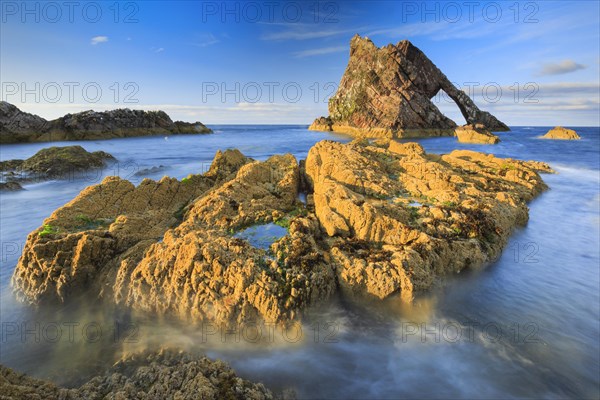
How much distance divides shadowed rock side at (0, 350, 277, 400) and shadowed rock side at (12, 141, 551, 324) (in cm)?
149

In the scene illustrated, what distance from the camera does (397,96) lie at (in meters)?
80.6

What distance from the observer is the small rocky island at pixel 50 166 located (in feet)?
73.0

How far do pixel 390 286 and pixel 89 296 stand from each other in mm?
6855

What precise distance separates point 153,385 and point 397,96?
8545 centimetres

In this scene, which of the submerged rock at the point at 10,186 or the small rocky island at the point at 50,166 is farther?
the small rocky island at the point at 50,166

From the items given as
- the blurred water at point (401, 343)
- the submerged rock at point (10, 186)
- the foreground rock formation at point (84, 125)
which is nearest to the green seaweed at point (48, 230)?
the blurred water at point (401, 343)

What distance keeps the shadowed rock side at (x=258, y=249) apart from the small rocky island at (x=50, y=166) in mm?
15615

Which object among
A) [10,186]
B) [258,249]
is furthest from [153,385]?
[10,186]

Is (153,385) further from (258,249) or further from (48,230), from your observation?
(48,230)

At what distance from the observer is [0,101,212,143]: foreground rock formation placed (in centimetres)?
5722

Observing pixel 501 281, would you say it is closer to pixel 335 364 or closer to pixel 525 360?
pixel 525 360

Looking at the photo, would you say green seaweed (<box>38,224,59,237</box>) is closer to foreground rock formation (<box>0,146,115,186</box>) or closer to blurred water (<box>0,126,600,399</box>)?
blurred water (<box>0,126,600,399</box>)

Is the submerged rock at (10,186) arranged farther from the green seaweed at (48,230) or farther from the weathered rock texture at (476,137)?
the weathered rock texture at (476,137)

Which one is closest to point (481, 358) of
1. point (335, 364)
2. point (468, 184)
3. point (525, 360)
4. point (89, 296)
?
point (525, 360)
